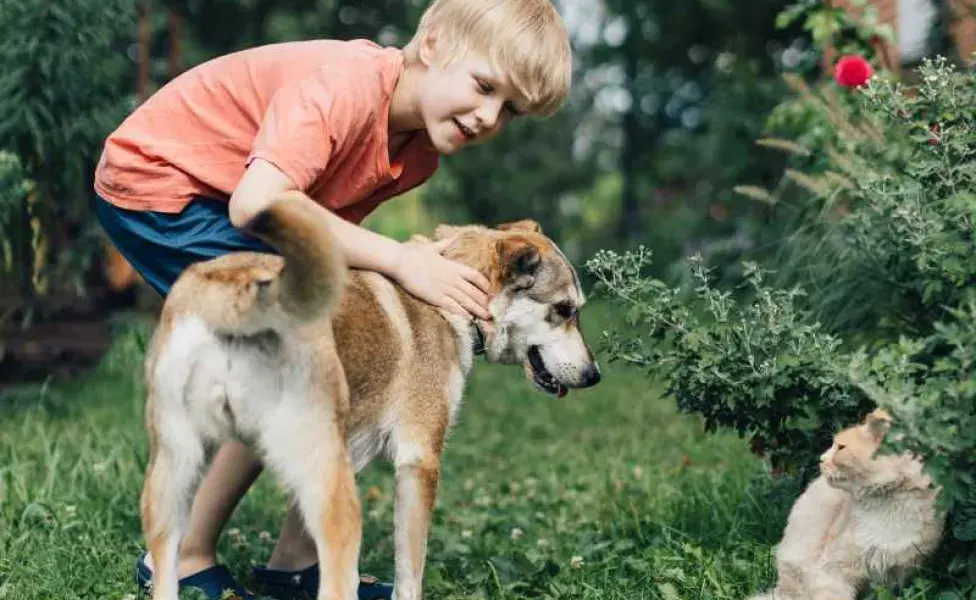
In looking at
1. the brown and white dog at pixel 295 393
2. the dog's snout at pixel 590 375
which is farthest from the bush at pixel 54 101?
the dog's snout at pixel 590 375

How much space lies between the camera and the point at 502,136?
1702 cm

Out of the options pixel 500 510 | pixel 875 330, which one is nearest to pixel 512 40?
pixel 875 330

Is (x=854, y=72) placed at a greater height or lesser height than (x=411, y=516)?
greater

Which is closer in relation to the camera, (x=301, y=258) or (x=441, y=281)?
(x=301, y=258)

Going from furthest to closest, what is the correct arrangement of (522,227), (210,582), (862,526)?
(522,227)
(210,582)
(862,526)

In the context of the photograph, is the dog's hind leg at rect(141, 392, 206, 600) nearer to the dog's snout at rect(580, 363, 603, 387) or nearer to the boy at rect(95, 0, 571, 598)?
the boy at rect(95, 0, 571, 598)

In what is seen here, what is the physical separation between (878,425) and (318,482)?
135 centimetres

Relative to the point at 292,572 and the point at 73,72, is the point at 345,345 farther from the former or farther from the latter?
the point at 73,72

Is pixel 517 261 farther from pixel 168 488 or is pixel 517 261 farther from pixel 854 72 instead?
pixel 854 72

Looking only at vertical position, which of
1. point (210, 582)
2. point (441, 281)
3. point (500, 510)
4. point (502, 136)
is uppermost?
point (441, 281)

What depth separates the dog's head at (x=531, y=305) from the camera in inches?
140

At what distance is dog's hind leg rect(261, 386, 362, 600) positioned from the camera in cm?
270

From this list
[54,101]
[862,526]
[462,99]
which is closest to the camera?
[862,526]

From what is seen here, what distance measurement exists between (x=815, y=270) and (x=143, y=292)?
5.44 m
